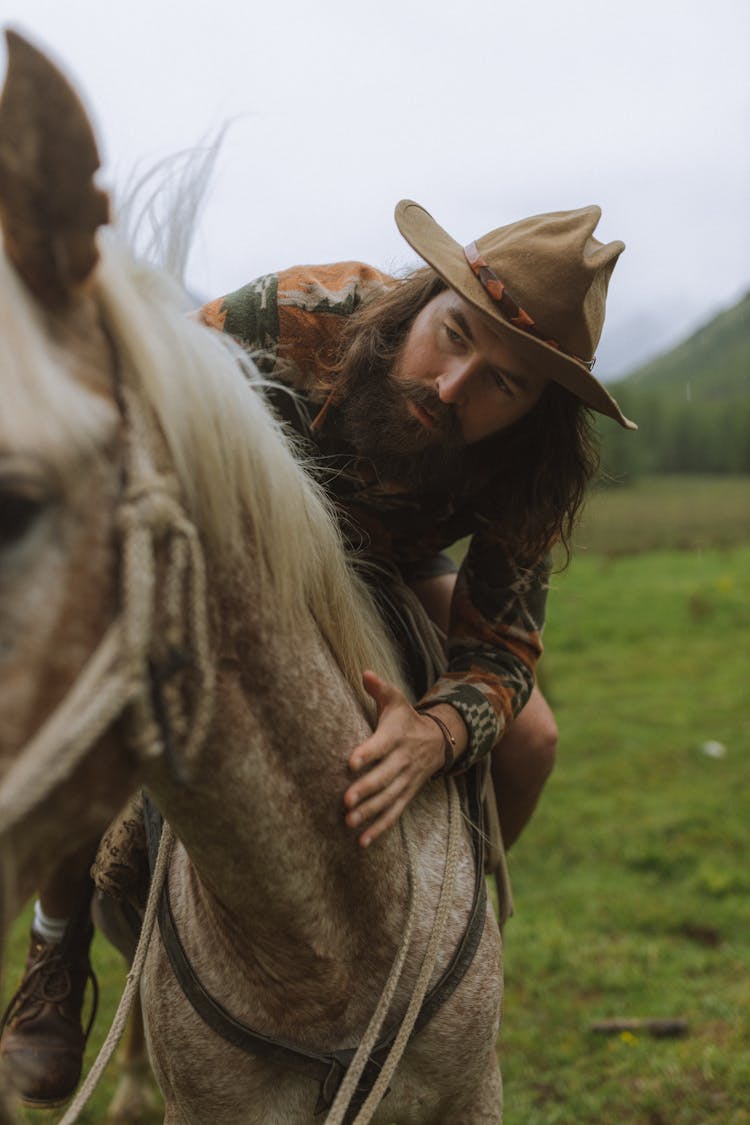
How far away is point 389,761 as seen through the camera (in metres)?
1.84

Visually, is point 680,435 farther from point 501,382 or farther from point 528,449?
point 501,382

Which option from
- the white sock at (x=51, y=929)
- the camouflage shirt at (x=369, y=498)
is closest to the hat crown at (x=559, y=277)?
the camouflage shirt at (x=369, y=498)

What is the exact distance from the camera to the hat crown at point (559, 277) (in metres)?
2.28

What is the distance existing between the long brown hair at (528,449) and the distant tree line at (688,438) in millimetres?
49502

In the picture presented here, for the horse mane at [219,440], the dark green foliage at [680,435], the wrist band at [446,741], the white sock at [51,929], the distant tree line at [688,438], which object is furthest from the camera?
the distant tree line at [688,438]

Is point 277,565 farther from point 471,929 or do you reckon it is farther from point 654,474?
point 654,474

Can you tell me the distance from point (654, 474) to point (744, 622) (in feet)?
155

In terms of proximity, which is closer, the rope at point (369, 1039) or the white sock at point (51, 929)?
the rope at point (369, 1039)

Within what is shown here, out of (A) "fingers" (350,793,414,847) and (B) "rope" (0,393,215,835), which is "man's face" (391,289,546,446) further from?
(B) "rope" (0,393,215,835)

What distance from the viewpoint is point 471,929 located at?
2.07 metres

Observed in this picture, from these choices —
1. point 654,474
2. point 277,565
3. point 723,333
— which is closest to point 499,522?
point 277,565

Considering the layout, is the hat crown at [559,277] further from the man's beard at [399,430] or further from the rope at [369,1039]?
the rope at [369,1039]

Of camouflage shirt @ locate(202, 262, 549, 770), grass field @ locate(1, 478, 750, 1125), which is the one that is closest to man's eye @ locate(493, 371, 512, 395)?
camouflage shirt @ locate(202, 262, 549, 770)

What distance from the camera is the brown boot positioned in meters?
2.66
